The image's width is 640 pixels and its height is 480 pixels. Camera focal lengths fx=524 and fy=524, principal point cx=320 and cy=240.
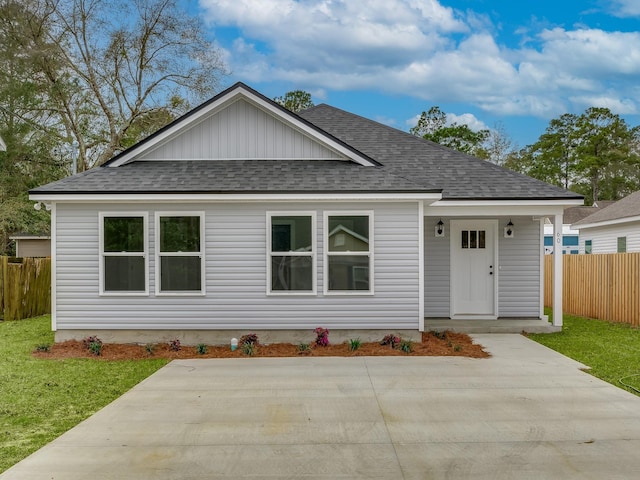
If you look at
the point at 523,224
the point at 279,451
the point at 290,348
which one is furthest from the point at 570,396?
the point at 523,224

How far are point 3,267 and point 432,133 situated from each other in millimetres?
29392

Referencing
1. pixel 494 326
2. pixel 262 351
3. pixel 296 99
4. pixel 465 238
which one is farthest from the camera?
pixel 296 99

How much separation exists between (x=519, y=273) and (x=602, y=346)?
245 cm

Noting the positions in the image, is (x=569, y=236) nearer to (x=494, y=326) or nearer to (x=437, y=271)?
(x=437, y=271)

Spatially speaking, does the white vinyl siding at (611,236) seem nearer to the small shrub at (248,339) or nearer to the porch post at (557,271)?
the porch post at (557,271)


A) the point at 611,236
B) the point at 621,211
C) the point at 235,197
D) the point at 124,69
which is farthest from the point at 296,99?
the point at 235,197

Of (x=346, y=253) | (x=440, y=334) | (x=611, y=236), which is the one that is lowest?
(x=440, y=334)

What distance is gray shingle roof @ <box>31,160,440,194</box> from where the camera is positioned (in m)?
9.05

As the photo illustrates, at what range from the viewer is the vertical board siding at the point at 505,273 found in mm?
11258

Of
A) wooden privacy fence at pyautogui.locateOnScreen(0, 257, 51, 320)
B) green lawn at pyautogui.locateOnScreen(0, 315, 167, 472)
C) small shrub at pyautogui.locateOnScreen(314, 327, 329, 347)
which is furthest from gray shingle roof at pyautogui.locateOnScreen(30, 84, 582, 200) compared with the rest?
wooden privacy fence at pyautogui.locateOnScreen(0, 257, 51, 320)

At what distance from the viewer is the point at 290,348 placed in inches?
350

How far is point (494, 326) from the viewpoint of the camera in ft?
34.9

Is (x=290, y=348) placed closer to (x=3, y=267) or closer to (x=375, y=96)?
(x=3, y=267)

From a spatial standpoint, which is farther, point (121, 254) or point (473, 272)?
point (473, 272)
